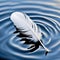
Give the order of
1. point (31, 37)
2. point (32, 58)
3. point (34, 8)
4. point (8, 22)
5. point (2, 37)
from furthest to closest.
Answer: point (34, 8) < point (8, 22) < point (2, 37) < point (31, 37) < point (32, 58)

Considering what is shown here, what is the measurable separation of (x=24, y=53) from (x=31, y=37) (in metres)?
0.21

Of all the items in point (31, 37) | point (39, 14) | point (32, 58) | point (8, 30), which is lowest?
point (32, 58)

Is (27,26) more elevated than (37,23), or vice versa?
(37,23)

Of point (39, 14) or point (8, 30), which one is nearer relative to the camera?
point (8, 30)

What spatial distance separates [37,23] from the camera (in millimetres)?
3430

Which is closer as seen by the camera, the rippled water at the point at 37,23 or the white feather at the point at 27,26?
the rippled water at the point at 37,23

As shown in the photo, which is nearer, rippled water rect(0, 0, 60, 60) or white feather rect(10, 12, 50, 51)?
rippled water rect(0, 0, 60, 60)

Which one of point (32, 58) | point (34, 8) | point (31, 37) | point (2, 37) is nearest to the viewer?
point (32, 58)

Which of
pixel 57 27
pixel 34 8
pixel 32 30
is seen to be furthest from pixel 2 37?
pixel 34 8

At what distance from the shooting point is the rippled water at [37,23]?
9.28 feet

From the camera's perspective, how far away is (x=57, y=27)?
3.32 meters

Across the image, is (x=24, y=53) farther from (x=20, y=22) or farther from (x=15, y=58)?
(x=20, y=22)

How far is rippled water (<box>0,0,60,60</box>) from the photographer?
Result: 2828 millimetres

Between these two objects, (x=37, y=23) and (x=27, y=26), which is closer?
(x=27, y=26)
